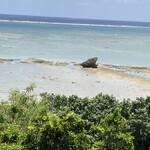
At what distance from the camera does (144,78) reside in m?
27.3

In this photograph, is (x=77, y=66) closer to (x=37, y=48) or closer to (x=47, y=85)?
(x=47, y=85)

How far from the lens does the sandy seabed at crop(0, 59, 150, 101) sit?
22141 mm

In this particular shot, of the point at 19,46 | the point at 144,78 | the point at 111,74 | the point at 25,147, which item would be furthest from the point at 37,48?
the point at 25,147

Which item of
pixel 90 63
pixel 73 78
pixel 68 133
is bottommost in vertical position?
pixel 73 78

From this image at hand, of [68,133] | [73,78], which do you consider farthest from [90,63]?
[68,133]

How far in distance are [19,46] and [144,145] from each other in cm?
3565

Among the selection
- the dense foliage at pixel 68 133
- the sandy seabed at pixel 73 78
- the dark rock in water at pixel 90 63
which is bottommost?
the sandy seabed at pixel 73 78

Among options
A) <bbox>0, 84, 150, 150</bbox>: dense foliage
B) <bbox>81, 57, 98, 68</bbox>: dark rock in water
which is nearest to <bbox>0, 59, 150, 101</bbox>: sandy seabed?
<bbox>81, 57, 98, 68</bbox>: dark rock in water

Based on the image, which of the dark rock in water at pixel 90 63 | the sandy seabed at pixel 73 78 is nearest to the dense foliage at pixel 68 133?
the sandy seabed at pixel 73 78

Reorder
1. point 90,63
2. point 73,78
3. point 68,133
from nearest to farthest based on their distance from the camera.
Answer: point 68,133 < point 73,78 < point 90,63

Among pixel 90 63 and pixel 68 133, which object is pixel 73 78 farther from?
pixel 68 133

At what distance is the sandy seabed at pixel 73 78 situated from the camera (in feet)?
72.6

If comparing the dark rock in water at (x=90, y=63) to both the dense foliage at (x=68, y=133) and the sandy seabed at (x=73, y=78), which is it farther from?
the dense foliage at (x=68, y=133)

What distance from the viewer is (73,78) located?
2586 cm
